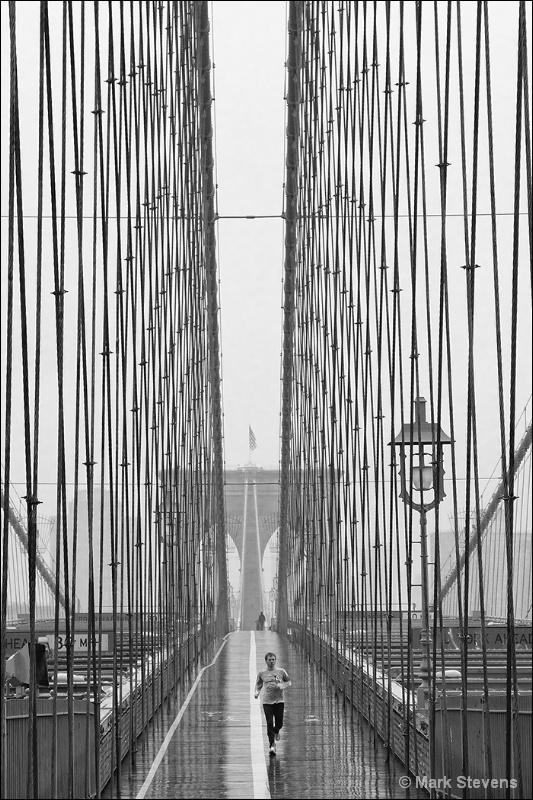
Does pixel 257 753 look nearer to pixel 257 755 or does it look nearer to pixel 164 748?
pixel 257 755

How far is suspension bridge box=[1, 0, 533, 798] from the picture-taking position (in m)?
8.46

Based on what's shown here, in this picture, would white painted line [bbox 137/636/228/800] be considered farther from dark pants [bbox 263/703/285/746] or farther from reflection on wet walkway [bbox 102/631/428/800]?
dark pants [bbox 263/703/285/746]

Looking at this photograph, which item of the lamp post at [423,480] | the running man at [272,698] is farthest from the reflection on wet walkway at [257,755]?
the lamp post at [423,480]

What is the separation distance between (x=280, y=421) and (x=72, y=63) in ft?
106

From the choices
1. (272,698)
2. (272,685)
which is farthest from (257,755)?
(272,685)

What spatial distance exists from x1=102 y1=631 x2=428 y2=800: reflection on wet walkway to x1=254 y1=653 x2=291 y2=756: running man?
0.16 meters

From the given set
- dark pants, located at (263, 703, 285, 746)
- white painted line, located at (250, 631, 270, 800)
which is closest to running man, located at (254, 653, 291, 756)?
dark pants, located at (263, 703, 285, 746)

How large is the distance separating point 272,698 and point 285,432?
28955 millimetres

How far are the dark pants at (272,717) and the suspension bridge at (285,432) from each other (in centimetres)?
19

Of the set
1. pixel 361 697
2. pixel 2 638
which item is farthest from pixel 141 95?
pixel 2 638

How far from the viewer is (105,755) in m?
9.93

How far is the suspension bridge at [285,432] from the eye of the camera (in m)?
8.46

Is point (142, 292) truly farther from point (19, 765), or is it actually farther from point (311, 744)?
point (19, 765)

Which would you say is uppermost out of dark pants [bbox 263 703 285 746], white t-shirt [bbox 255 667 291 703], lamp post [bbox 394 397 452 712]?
lamp post [bbox 394 397 452 712]
